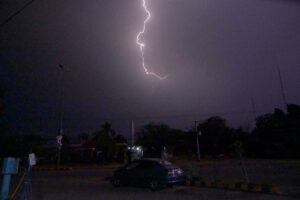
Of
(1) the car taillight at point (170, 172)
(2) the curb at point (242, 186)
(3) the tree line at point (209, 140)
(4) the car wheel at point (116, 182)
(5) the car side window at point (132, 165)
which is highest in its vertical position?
(3) the tree line at point (209, 140)

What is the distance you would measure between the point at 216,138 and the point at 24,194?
170 feet

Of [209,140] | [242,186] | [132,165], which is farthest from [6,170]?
[209,140]

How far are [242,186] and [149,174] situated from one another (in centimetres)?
377

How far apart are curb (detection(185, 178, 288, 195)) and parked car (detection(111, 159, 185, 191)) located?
2.28ft

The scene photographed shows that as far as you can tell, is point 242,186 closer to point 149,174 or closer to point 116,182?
point 149,174

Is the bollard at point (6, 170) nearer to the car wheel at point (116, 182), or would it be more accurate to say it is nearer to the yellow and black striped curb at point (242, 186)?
the car wheel at point (116, 182)

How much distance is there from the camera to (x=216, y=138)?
57.6m

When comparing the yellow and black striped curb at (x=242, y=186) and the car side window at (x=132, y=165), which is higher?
the car side window at (x=132, y=165)

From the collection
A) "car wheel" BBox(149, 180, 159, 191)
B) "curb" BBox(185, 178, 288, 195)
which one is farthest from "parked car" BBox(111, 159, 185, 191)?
"curb" BBox(185, 178, 288, 195)

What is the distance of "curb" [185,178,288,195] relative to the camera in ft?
32.1

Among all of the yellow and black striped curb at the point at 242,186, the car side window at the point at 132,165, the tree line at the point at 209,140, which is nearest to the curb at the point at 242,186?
the yellow and black striped curb at the point at 242,186

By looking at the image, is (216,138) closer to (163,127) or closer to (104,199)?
(163,127)

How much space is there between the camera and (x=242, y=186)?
10734mm

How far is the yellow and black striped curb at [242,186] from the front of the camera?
32.1 ft
